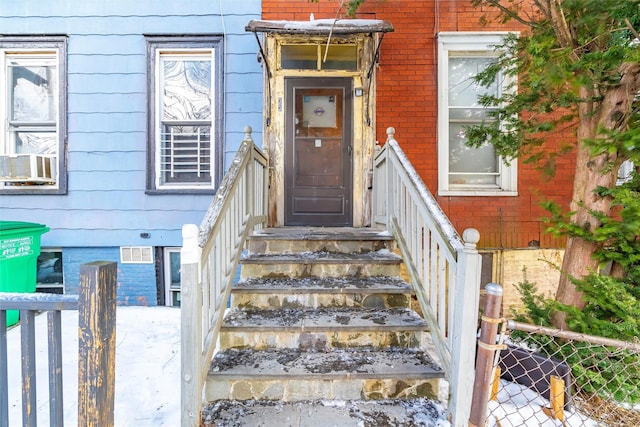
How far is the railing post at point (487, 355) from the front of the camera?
142 cm

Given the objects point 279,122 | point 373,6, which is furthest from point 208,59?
point 373,6

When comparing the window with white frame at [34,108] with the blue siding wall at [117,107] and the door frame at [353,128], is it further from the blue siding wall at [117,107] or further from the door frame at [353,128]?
the door frame at [353,128]

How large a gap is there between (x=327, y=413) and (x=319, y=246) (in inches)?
59.4

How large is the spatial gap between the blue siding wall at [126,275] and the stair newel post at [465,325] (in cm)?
369

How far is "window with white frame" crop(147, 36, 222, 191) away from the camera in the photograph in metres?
4.08

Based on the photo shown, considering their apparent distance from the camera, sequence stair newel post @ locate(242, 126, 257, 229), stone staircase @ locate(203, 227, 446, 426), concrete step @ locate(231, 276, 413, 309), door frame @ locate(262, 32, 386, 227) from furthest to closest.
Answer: door frame @ locate(262, 32, 386, 227) < stair newel post @ locate(242, 126, 257, 229) < concrete step @ locate(231, 276, 413, 309) < stone staircase @ locate(203, 227, 446, 426)

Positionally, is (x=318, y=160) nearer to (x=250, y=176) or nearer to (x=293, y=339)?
(x=250, y=176)

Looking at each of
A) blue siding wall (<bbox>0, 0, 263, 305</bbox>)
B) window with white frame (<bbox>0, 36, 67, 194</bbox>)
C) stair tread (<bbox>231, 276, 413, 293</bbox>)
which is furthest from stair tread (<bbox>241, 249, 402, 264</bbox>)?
window with white frame (<bbox>0, 36, 67, 194</bbox>)

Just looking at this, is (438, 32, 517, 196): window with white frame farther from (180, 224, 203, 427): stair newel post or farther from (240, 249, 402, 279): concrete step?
(180, 224, 203, 427): stair newel post

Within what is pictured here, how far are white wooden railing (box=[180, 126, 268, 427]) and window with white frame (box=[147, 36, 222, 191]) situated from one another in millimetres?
1349

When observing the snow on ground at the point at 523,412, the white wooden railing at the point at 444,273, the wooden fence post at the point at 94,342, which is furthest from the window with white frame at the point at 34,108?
the snow on ground at the point at 523,412

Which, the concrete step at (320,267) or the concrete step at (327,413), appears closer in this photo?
the concrete step at (327,413)

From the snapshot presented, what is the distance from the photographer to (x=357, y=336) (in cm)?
232

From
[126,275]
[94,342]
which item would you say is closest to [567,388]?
[94,342]
